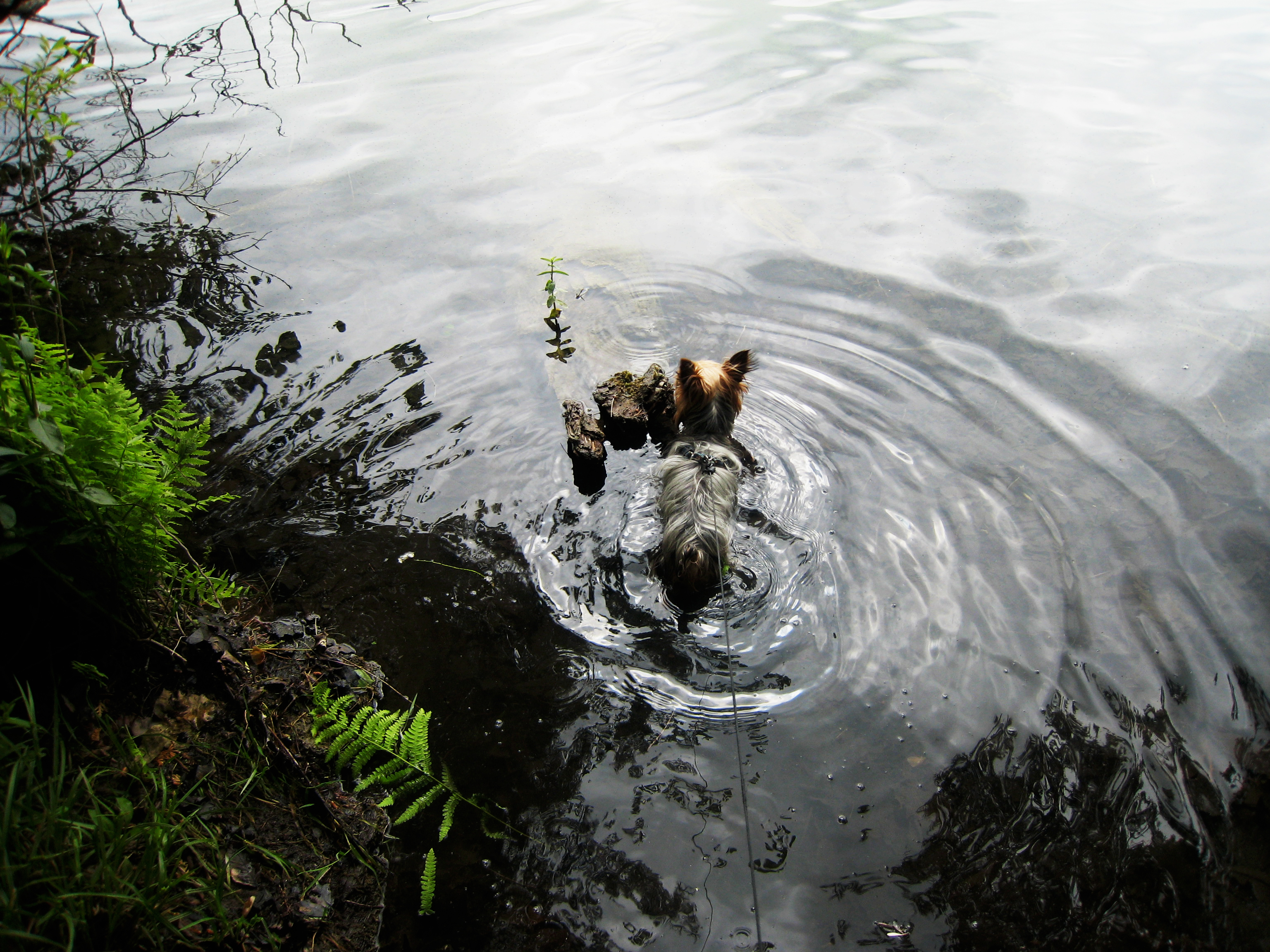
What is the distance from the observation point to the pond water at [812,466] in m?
3.16

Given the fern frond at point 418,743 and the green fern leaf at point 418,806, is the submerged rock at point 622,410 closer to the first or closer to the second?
the fern frond at point 418,743

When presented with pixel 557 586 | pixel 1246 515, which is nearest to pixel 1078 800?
pixel 1246 515

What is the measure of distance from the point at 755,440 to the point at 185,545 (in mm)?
3873

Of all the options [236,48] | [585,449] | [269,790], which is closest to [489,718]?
[269,790]

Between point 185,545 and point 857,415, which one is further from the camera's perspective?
point 857,415

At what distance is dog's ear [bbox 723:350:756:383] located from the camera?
5.17 meters

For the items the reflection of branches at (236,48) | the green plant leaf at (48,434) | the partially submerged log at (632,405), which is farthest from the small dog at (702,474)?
the reflection of branches at (236,48)

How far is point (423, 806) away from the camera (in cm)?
321

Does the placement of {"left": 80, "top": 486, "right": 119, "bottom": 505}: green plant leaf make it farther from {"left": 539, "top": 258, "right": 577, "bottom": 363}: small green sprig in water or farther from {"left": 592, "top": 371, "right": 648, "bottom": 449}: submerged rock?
{"left": 539, "top": 258, "right": 577, "bottom": 363}: small green sprig in water

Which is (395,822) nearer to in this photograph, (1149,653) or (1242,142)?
(1149,653)

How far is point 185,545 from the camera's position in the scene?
4453 mm

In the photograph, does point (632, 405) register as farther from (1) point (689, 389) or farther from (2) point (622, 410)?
(1) point (689, 389)

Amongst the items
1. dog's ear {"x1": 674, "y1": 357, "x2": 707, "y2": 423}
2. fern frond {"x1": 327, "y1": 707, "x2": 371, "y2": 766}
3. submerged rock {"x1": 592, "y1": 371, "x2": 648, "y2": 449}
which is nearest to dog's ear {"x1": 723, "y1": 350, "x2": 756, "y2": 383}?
dog's ear {"x1": 674, "y1": 357, "x2": 707, "y2": 423}

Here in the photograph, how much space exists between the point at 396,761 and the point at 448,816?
35 cm
